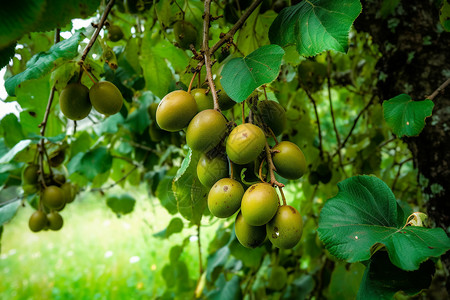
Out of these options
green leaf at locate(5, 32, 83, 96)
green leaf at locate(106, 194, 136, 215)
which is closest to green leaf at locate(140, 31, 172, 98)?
green leaf at locate(5, 32, 83, 96)

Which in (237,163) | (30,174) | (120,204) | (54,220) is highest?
(237,163)

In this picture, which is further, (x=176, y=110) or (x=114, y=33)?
(x=114, y=33)

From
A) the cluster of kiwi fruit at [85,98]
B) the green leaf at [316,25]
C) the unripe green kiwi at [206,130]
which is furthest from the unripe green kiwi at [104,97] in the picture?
the green leaf at [316,25]

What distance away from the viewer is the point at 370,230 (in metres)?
0.70

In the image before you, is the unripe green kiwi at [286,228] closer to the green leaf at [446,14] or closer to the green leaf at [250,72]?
the green leaf at [250,72]

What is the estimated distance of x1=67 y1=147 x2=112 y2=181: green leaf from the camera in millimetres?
1587

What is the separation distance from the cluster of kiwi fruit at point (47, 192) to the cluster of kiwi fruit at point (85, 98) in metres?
0.60

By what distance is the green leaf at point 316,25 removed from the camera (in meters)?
0.72

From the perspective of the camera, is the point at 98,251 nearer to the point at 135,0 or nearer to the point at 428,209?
the point at 135,0

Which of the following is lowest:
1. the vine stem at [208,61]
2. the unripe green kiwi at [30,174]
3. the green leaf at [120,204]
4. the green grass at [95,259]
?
the green grass at [95,259]

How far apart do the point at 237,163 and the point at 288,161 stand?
121mm

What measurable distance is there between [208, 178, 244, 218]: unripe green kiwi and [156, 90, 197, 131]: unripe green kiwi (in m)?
0.15

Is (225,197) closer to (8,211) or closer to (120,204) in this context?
(8,211)

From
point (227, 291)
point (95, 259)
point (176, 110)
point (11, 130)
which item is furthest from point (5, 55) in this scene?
point (95, 259)
